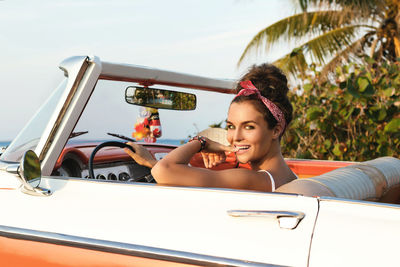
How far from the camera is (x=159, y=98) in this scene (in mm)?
2682

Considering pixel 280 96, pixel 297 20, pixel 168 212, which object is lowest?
pixel 168 212

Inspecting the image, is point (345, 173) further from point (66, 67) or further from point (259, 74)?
point (66, 67)

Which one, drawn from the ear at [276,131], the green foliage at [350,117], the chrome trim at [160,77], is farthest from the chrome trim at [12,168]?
the green foliage at [350,117]

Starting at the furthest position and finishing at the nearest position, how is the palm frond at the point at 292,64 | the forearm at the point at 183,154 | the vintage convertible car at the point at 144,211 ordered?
1. the palm frond at the point at 292,64
2. the forearm at the point at 183,154
3. the vintage convertible car at the point at 144,211

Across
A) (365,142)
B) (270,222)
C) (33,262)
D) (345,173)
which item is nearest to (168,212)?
(270,222)

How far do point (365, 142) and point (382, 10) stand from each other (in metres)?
7.02

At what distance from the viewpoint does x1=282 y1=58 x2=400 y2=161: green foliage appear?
17.9 ft

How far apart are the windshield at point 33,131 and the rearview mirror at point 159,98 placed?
0.47m

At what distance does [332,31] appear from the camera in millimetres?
12203

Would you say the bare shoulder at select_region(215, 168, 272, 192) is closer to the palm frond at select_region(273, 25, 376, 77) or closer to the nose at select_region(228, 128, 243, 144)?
the nose at select_region(228, 128, 243, 144)

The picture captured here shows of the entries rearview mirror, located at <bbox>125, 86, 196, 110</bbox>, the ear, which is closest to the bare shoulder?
the ear

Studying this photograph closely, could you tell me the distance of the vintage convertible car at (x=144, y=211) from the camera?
1.43 metres

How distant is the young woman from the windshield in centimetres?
51

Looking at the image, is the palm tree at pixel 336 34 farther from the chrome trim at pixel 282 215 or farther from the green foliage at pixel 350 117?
the chrome trim at pixel 282 215
